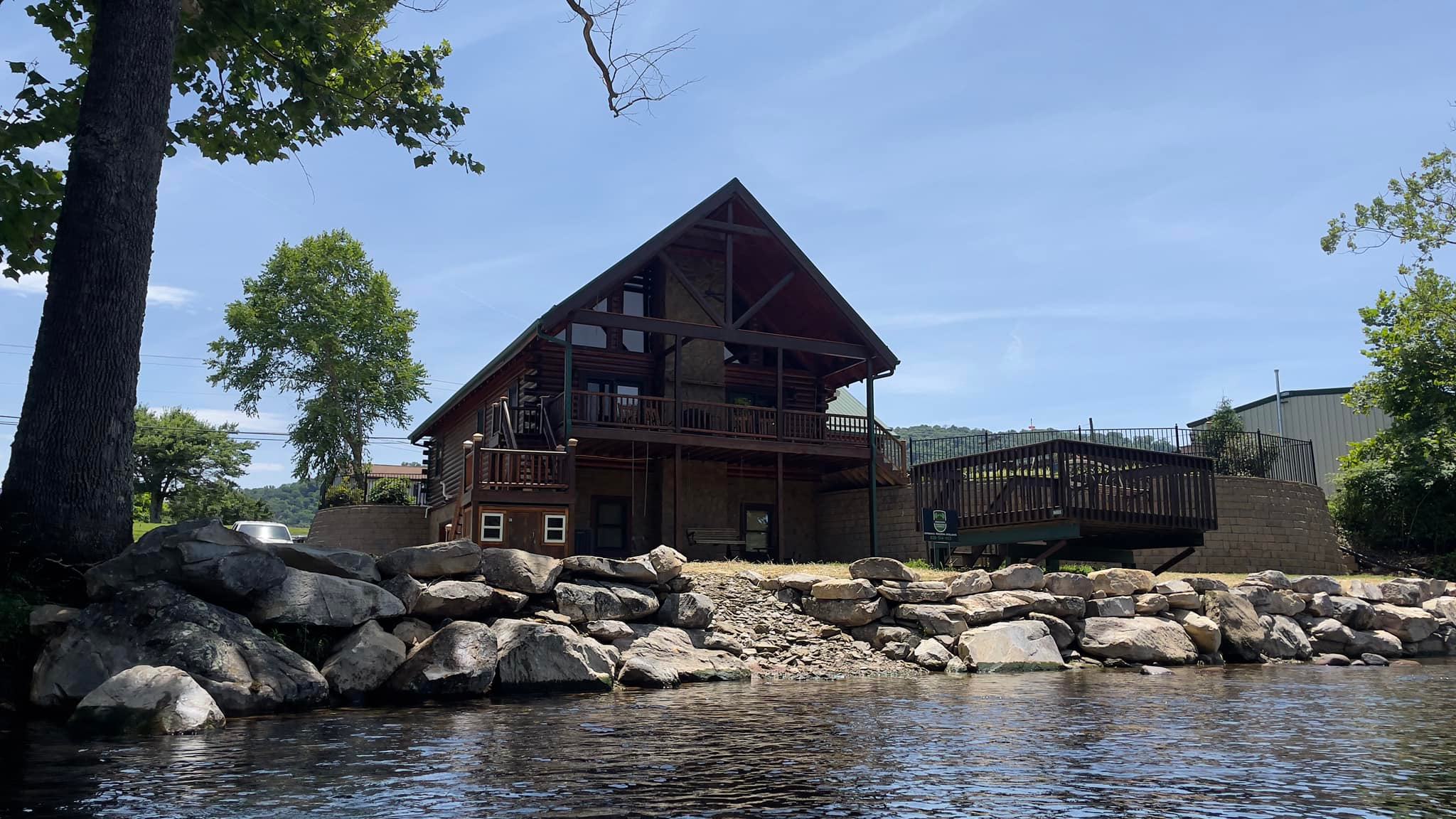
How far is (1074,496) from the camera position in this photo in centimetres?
1942

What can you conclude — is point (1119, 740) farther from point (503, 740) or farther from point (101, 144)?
point (101, 144)

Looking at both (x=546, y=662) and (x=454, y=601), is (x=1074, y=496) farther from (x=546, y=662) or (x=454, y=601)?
(x=454, y=601)

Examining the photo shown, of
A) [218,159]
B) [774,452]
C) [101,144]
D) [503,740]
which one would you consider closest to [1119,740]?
[503,740]

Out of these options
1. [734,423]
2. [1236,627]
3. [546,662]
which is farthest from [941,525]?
[546,662]

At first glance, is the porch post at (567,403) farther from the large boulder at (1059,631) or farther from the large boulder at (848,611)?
the large boulder at (1059,631)

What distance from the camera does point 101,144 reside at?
10.9 meters

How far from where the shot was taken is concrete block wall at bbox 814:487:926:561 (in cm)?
2384

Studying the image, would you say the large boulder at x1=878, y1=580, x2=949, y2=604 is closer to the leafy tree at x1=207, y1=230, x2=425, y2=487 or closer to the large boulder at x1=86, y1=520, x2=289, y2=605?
the large boulder at x1=86, y1=520, x2=289, y2=605

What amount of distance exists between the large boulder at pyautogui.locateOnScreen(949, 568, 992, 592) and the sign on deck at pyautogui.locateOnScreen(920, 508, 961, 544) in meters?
2.60

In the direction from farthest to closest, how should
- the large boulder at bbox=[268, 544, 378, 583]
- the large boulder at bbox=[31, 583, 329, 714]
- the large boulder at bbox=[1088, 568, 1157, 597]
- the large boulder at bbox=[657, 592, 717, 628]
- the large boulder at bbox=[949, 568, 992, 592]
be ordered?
1. the large boulder at bbox=[1088, 568, 1157, 597]
2. the large boulder at bbox=[949, 568, 992, 592]
3. the large boulder at bbox=[657, 592, 717, 628]
4. the large boulder at bbox=[268, 544, 378, 583]
5. the large boulder at bbox=[31, 583, 329, 714]

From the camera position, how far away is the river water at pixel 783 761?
212 inches

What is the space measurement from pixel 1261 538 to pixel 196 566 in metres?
22.2

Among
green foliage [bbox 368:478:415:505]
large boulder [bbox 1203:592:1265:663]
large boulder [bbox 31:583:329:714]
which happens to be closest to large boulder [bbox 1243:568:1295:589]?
large boulder [bbox 1203:592:1265:663]

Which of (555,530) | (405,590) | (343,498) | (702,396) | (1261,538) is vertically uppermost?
(702,396)
